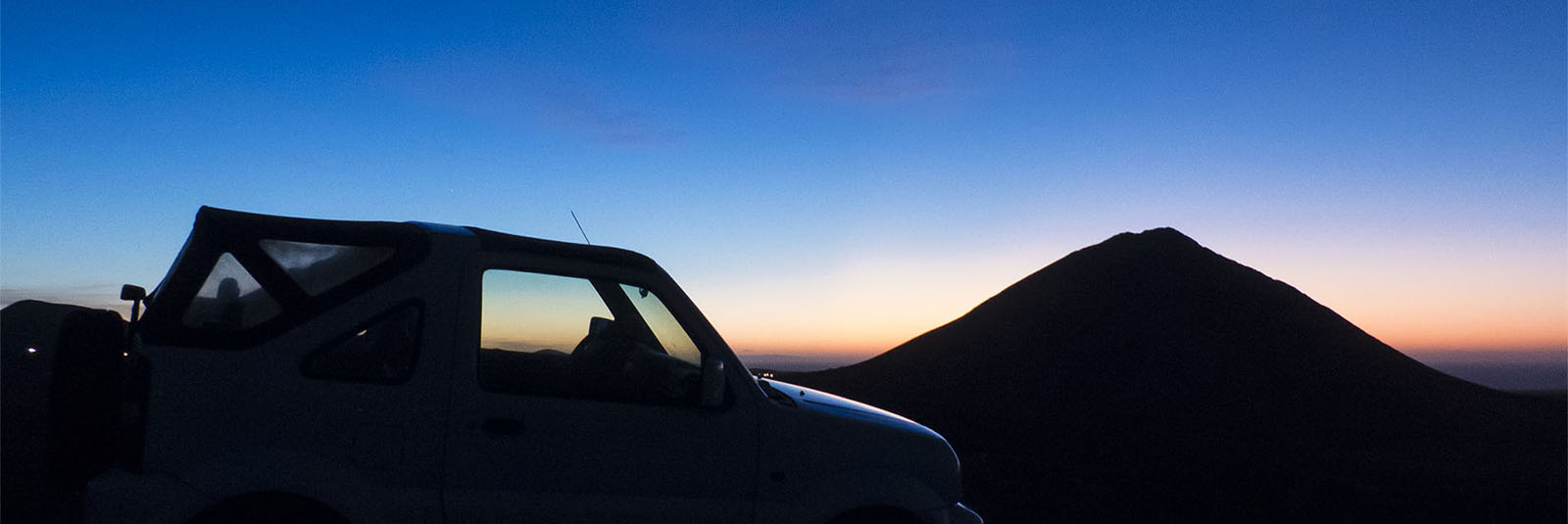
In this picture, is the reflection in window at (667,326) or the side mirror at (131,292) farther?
the reflection in window at (667,326)

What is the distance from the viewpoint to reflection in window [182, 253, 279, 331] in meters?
3.73

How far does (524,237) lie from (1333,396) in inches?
2427

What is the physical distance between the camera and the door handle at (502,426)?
156 inches

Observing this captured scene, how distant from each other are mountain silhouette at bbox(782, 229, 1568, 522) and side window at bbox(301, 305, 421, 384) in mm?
8013

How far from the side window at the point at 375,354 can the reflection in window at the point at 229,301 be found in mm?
279

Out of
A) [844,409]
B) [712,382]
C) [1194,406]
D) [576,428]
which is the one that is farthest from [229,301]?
[1194,406]

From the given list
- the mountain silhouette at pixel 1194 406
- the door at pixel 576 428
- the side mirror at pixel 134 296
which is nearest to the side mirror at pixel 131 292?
the side mirror at pixel 134 296

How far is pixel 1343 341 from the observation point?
6444 centimetres

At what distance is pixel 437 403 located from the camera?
3895mm

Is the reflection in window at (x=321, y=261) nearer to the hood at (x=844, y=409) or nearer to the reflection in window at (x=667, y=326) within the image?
the reflection in window at (x=667, y=326)

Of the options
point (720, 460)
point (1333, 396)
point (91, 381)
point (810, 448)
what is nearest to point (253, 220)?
point (91, 381)

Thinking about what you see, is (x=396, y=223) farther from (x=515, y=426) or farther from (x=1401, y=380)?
(x=1401, y=380)

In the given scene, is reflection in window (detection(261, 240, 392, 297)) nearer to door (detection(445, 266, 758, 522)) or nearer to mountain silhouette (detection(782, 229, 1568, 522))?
door (detection(445, 266, 758, 522))

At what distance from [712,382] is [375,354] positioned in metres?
1.45
